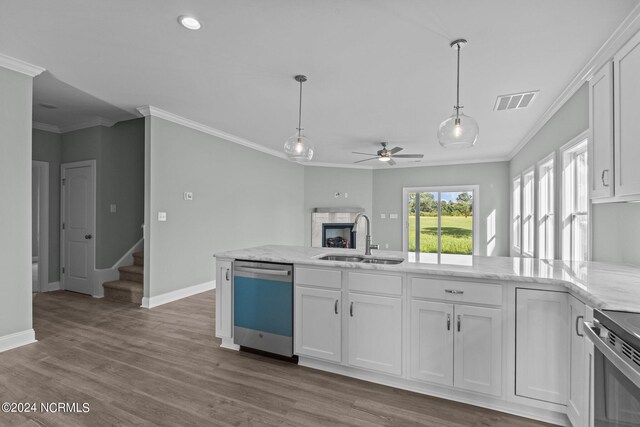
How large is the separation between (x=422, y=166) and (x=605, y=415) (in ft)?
24.5

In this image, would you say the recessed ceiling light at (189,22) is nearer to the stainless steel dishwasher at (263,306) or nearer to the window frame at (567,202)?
the stainless steel dishwasher at (263,306)

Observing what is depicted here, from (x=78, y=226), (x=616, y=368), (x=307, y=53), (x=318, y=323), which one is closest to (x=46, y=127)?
(x=78, y=226)

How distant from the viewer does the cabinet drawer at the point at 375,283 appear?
2.28 m

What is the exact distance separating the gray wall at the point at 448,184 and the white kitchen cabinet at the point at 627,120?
19.7 feet

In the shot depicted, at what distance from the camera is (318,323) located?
254 cm

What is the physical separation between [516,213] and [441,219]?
6.30 feet

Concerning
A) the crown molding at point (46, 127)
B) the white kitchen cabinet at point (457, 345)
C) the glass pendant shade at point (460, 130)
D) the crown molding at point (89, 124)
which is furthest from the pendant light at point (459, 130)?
the crown molding at point (46, 127)

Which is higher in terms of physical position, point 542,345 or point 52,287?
point 542,345

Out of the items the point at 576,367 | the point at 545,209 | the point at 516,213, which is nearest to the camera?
the point at 576,367

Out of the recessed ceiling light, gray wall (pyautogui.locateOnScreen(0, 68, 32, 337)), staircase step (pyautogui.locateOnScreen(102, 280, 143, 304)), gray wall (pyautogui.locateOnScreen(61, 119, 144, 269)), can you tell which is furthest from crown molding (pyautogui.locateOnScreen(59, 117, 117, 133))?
the recessed ceiling light

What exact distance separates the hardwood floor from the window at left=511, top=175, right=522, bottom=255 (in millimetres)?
5022

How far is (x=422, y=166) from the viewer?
326 inches

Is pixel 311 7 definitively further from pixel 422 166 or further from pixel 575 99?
pixel 422 166

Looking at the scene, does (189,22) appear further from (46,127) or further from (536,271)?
(46,127)
